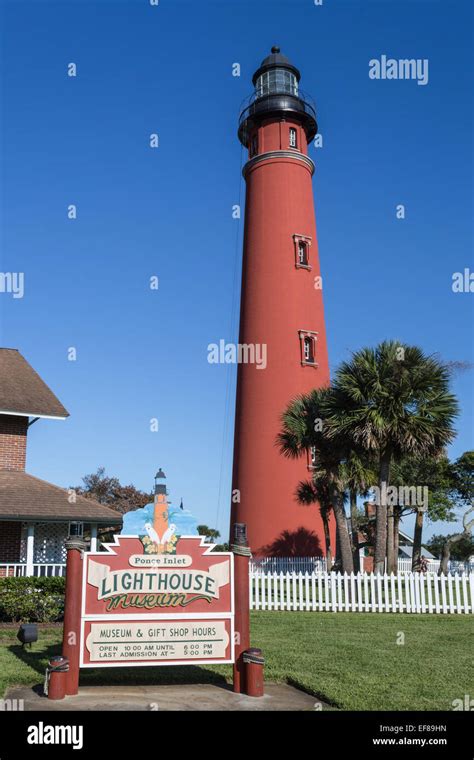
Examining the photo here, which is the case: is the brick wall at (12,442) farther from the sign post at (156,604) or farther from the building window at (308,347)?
the sign post at (156,604)

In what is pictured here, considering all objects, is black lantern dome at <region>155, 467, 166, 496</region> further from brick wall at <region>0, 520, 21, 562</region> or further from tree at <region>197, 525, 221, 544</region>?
tree at <region>197, 525, 221, 544</region>

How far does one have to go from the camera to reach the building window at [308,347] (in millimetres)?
30469

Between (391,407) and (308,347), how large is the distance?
9928 millimetres

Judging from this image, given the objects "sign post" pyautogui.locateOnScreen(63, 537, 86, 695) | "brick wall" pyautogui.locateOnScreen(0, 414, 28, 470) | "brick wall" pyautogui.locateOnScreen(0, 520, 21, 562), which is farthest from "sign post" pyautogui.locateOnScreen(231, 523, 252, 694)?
"brick wall" pyautogui.locateOnScreen(0, 414, 28, 470)

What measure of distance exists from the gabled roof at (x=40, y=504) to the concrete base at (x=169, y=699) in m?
10.7

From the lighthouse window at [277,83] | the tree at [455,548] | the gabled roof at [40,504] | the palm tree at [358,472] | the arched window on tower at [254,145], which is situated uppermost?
the lighthouse window at [277,83]

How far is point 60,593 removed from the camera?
635 inches

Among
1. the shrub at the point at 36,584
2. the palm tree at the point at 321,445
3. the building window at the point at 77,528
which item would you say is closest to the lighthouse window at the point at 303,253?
the palm tree at the point at 321,445

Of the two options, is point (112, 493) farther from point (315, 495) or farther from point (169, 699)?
point (169, 699)

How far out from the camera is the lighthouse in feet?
96.9

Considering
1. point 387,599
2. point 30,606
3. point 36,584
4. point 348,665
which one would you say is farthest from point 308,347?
point 348,665
